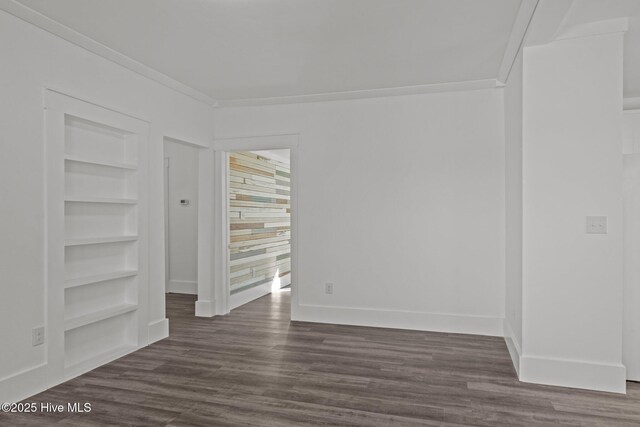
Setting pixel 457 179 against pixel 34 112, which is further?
pixel 457 179

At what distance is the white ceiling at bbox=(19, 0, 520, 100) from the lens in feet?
9.15

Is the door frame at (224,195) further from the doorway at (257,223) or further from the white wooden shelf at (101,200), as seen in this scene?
the white wooden shelf at (101,200)

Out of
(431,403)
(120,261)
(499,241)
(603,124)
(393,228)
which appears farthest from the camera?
(393,228)

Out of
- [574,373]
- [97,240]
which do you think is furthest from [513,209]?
[97,240]

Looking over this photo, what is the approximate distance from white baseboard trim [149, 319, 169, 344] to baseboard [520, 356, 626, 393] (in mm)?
3223

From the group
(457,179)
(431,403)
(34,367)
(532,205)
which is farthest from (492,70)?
→ (34,367)

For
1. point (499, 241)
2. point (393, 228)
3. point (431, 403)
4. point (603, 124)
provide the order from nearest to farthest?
point (431, 403)
point (603, 124)
point (499, 241)
point (393, 228)

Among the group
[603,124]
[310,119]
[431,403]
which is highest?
[310,119]

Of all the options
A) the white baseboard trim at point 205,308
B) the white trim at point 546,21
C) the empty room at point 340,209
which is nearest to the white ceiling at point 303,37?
the empty room at point 340,209

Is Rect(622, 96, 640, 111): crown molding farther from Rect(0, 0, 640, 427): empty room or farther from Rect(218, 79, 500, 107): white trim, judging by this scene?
Rect(218, 79, 500, 107): white trim

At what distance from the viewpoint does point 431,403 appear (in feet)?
9.12

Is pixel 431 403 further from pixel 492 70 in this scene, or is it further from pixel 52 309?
pixel 492 70

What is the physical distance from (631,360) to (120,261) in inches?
167

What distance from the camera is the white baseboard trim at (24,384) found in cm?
271
